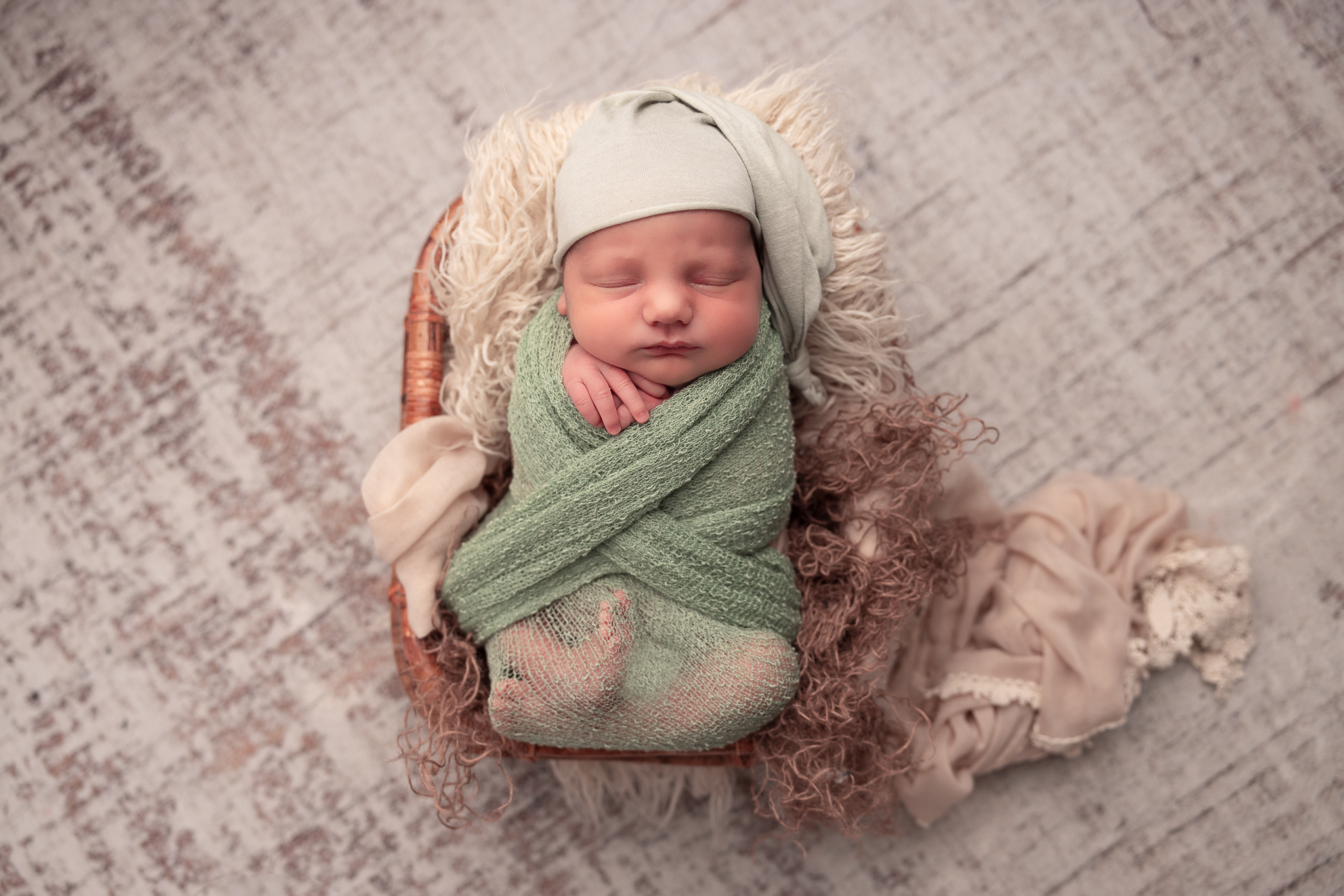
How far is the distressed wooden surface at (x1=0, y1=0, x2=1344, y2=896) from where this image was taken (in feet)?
3.85

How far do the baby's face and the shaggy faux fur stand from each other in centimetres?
13

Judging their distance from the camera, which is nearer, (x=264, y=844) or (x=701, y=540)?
(x=701, y=540)

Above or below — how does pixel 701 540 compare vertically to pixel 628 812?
above

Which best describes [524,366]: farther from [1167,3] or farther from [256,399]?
[1167,3]

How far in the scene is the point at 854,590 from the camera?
0.95 m

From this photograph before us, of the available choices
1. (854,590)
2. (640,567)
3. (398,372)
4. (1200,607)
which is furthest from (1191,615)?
(398,372)

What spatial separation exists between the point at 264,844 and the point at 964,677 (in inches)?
38.5

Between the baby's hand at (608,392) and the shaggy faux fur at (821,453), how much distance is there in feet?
0.44

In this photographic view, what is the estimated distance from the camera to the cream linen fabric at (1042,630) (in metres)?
1.08

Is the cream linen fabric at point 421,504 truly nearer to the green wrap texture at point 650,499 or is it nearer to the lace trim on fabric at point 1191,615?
the green wrap texture at point 650,499

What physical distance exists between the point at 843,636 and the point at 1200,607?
0.55 meters

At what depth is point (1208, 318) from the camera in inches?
47.7

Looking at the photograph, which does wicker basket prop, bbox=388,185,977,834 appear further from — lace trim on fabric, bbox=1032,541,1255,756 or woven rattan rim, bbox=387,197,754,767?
lace trim on fabric, bbox=1032,541,1255,756

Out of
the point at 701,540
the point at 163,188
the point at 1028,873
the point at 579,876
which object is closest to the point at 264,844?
the point at 579,876
